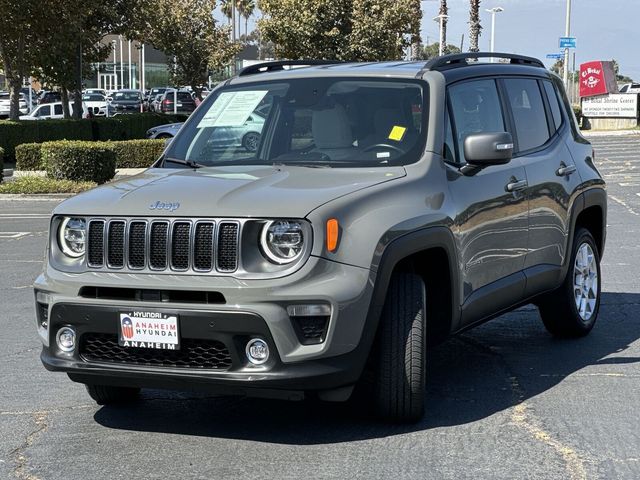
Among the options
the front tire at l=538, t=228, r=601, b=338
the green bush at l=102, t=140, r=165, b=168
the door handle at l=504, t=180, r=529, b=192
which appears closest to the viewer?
the door handle at l=504, t=180, r=529, b=192

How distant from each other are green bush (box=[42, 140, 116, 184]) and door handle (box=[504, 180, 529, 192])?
17.0 meters

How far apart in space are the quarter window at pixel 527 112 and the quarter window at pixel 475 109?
0.24 metres

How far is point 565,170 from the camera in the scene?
25.7ft

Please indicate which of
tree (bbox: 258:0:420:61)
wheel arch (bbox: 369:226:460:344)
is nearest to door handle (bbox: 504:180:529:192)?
wheel arch (bbox: 369:226:460:344)

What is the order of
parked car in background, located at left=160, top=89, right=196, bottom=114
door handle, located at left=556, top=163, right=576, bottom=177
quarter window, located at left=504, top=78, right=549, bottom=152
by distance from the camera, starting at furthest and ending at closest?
parked car in background, located at left=160, top=89, right=196, bottom=114, door handle, located at left=556, top=163, right=576, bottom=177, quarter window, located at left=504, top=78, right=549, bottom=152

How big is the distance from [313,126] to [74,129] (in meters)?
27.4

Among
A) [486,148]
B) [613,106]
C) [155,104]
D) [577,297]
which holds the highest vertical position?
[486,148]

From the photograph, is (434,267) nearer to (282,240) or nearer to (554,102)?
(282,240)

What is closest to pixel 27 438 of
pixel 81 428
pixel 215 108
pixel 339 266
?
pixel 81 428

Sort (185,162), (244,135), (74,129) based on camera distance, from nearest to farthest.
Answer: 1. (185,162)
2. (244,135)
3. (74,129)

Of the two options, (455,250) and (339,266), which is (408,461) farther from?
(455,250)

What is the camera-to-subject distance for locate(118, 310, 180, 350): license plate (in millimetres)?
5371

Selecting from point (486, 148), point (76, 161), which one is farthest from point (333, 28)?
point (486, 148)

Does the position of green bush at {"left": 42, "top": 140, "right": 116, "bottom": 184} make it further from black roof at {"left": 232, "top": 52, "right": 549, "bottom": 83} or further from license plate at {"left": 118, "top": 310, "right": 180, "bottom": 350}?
license plate at {"left": 118, "top": 310, "right": 180, "bottom": 350}
